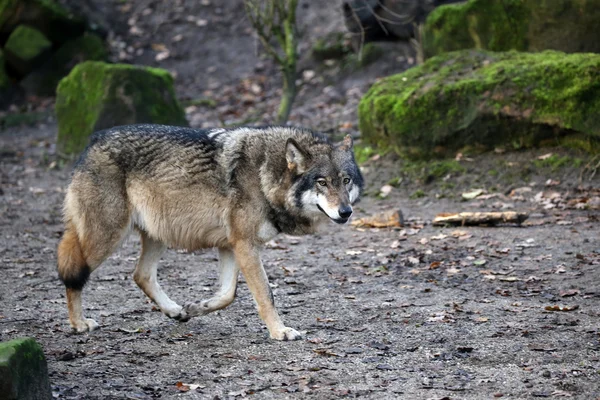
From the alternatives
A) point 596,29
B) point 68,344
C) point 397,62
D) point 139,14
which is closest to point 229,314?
point 68,344

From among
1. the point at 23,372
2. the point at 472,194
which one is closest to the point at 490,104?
the point at 472,194

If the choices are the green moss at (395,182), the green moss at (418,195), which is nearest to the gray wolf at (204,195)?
the green moss at (418,195)

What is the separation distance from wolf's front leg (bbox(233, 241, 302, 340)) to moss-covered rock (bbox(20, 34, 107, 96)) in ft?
46.2

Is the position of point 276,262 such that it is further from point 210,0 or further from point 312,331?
point 210,0

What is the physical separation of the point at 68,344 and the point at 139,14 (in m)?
17.5

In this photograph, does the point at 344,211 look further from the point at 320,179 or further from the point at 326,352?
the point at 326,352

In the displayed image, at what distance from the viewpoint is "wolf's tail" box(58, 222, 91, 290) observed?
6168 millimetres

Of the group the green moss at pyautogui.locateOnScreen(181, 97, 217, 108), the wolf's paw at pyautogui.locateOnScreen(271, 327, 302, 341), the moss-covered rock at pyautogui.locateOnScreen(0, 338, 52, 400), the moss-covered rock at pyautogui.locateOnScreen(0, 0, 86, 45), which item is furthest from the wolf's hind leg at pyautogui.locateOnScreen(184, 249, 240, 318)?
the moss-covered rock at pyautogui.locateOnScreen(0, 0, 86, 45)

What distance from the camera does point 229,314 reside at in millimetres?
6781

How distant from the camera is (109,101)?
1356 cm

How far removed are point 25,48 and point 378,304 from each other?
14.4m

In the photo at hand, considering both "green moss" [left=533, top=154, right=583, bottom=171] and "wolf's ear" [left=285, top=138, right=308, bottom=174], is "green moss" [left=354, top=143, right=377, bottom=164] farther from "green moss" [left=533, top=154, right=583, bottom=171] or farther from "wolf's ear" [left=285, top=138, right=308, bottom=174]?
"wolf's ear" [left=285, top=138, right=308, bottom=174]

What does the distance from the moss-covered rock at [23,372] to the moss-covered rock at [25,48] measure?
15616mm

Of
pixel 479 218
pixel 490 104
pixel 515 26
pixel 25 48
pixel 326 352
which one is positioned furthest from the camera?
pixel 25 48
